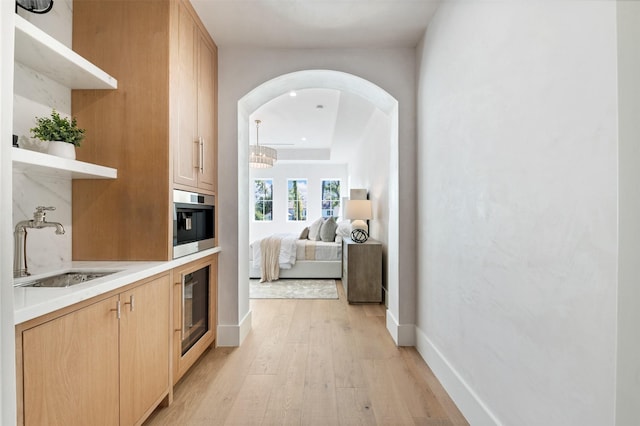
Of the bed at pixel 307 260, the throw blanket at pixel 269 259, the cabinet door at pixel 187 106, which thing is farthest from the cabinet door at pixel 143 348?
the bed at pixel 307 260

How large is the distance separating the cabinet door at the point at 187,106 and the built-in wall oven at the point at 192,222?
0.12 meters

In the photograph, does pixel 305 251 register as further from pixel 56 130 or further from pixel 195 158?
pixel 56 130

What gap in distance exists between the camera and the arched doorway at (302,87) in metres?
2.80

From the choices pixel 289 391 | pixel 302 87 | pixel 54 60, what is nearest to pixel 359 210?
pixel 302 87

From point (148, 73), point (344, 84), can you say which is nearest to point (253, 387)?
point (148, 73)

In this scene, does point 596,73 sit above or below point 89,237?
above

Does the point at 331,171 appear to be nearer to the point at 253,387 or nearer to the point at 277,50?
the point at 277,50

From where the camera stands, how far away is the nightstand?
404 cm

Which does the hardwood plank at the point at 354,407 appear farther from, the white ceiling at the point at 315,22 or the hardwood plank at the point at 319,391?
the white ceiling at the point at 315,22

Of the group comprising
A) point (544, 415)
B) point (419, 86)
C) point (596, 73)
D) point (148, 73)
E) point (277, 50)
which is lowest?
point (544, 415)

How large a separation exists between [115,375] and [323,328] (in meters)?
2.06

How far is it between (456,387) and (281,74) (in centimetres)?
271

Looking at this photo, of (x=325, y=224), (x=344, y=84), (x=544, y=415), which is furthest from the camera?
(x=325, y=224)

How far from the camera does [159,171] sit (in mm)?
1889
